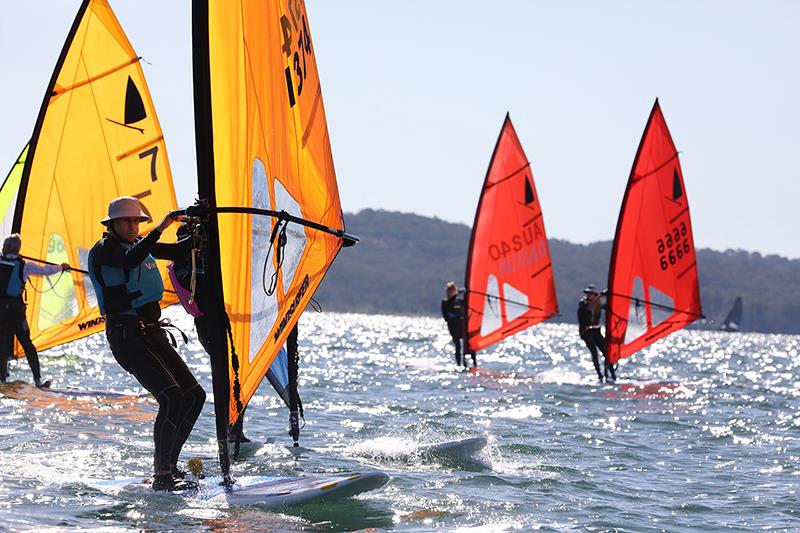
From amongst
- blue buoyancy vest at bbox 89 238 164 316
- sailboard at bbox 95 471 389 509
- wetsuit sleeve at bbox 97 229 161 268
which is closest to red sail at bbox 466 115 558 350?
sailboard at bbox 95 471 389 509

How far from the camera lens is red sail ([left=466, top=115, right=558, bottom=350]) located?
2325 cm

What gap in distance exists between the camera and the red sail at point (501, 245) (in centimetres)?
2325

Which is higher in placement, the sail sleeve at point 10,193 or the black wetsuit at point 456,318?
the sail sleeve at point 10,193

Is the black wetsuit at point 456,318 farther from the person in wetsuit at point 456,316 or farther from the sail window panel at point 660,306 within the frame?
the sail window panel at point 660,306

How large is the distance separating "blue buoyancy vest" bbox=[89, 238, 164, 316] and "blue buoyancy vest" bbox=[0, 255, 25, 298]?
6491 mm

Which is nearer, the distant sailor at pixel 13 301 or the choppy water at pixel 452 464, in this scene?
the choppy water at pixel 452 464

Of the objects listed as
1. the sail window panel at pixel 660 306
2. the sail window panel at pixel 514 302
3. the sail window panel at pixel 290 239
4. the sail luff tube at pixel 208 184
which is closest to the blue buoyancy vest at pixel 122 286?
the sail luff tube at pixel 208 184

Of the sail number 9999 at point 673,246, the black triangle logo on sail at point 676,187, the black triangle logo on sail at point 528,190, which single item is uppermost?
the black triangle logo on sail at point 528,190

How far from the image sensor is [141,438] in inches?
381

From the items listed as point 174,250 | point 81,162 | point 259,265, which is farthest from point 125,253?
point 81,162

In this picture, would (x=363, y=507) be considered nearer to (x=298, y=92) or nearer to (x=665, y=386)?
(x=298, y=92)

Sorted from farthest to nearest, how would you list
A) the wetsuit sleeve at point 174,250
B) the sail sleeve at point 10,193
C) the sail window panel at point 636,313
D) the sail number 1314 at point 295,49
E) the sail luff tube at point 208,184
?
1. the sail window panel at point 636,313
2. the sail sleeve at point 10,193
3. the sail number 1314 at point 295,49
4. the wetsuit sleeve at point 174,250
5. the sail luff tube at point 208,184

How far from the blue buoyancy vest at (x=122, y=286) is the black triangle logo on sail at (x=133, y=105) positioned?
25.5 ft

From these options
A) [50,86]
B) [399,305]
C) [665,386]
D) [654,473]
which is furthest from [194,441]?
[399,305]
